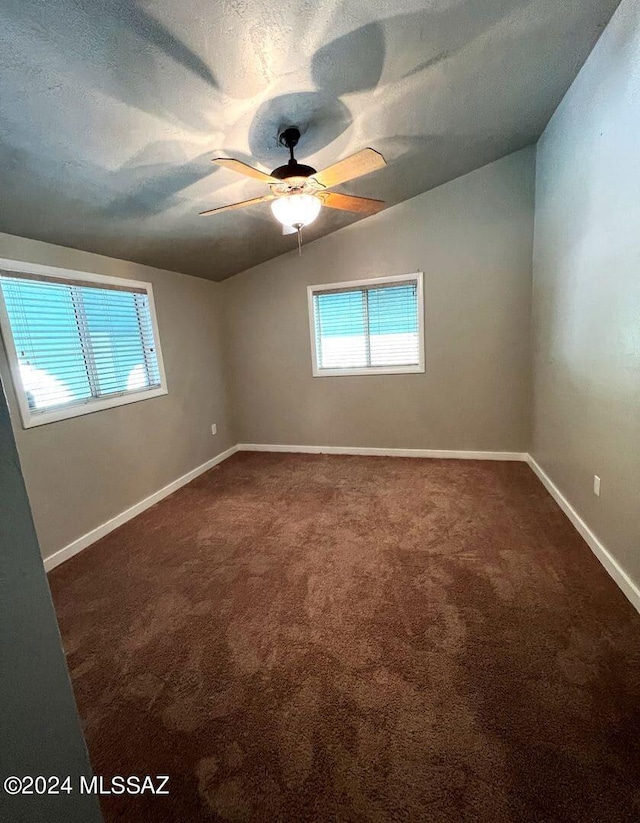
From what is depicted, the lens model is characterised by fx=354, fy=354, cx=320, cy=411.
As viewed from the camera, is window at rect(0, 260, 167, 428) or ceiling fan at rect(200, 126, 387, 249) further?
window at rect(0, 260, 167, 428)

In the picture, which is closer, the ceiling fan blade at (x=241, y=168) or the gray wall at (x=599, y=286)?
the ceiling fan blade at (x=241, y=168)

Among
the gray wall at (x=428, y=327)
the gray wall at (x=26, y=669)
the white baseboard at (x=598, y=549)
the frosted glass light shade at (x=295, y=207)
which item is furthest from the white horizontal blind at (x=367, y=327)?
the gray wall at (x=26, y=669)

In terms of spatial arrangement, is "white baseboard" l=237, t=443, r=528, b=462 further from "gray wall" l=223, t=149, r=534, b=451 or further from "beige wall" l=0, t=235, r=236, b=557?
"beige wall" l=0, t=235, r=236, b=557

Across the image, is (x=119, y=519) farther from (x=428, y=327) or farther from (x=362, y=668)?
(x=428, y=327)

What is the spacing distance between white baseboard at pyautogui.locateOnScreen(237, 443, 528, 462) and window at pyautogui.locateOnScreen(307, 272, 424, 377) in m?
0.92

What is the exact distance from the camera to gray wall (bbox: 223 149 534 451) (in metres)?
3.45

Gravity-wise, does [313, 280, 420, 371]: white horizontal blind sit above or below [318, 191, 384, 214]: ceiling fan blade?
below

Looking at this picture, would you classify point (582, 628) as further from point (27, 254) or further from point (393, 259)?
point (27, 254)

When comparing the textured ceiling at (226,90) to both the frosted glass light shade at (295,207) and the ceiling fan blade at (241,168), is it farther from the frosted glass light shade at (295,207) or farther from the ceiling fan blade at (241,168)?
the frosted glass light shade at (295,207)

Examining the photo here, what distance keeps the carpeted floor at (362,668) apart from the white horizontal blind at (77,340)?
3.95 feet

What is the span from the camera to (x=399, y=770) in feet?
3.80

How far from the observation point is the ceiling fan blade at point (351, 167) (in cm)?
173

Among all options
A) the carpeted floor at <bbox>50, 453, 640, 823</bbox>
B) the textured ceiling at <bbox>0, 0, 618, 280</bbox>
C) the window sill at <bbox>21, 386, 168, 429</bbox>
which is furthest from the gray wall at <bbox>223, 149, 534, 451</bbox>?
the window sill at <bbox>21, 386, 168, 429</bbox>

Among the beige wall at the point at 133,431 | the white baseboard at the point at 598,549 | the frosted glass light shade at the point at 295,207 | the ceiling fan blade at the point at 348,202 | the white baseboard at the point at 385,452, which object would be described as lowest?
the white baseboard at the point at 598,549
